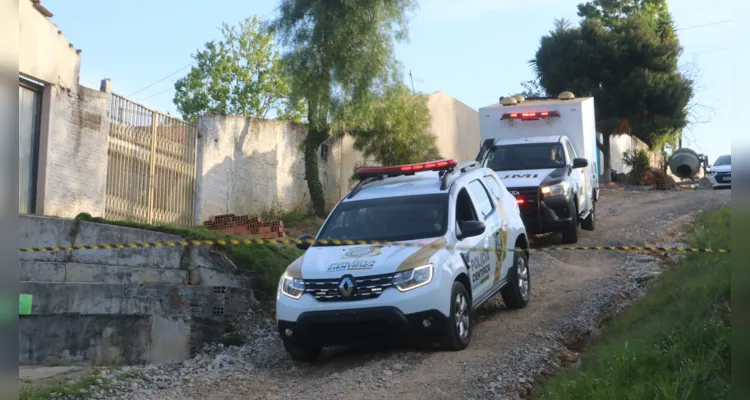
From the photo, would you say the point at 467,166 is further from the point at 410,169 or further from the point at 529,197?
the point at 529,197

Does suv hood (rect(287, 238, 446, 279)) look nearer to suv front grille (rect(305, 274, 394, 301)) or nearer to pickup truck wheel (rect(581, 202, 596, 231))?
suv front grille (rect(305, 274, 394, 301))

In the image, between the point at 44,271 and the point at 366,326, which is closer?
the point at 366,326

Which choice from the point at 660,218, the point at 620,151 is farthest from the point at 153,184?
the point at 620,151

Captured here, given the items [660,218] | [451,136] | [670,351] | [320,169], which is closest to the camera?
[670,351]

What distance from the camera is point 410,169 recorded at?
948cm

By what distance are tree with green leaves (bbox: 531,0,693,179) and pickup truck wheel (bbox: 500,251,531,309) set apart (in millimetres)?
22294

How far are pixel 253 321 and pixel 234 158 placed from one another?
833 centimetres

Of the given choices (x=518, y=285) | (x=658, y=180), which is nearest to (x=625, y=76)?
(x=658, y=180)

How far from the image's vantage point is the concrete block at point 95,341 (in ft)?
32.6

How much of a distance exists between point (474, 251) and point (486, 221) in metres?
0.79

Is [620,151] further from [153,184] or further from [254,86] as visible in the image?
[153,184]

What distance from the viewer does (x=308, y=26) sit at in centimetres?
1852

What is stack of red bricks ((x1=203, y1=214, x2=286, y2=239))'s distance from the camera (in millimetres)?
14516

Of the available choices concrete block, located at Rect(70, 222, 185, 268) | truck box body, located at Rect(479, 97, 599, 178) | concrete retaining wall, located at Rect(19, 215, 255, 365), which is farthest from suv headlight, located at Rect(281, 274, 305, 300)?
truck box body, located at Rect(479, 97, 599, 178)
